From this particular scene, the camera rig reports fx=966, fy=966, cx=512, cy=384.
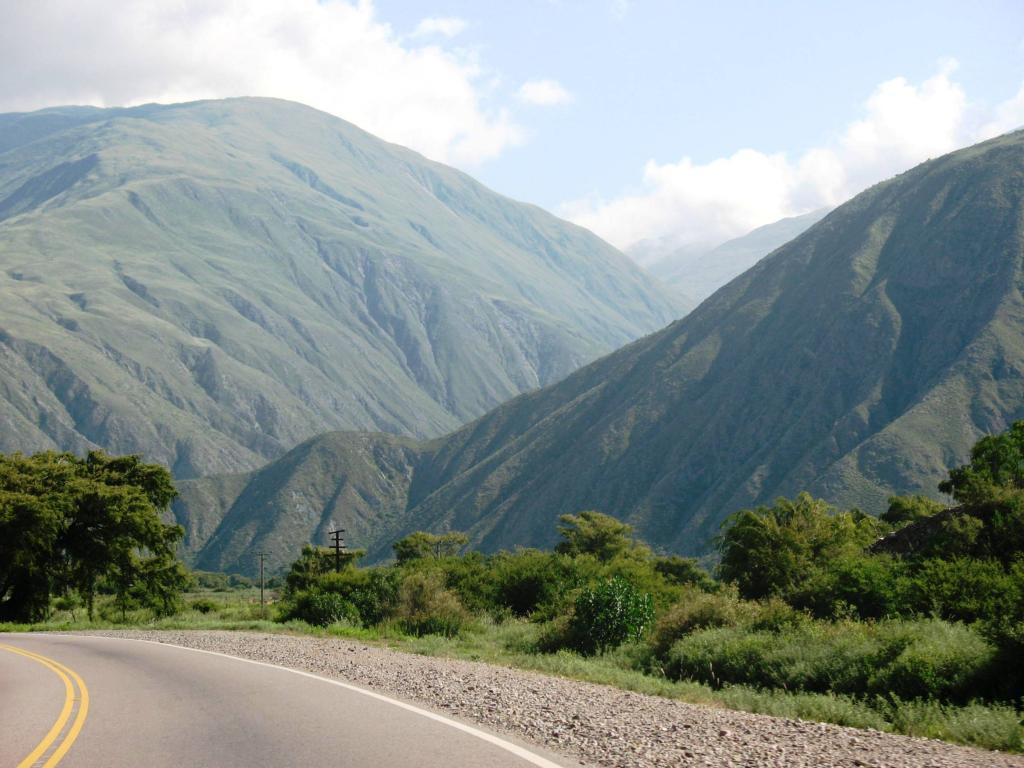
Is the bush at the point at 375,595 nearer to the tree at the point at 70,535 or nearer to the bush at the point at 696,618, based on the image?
the bush at the point at 696,618

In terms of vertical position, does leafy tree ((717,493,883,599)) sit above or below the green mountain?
below

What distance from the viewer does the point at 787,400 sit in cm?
12988

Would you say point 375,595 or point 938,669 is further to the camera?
point 375,595

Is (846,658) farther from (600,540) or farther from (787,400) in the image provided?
(787,400)

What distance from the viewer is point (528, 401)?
7377 inches

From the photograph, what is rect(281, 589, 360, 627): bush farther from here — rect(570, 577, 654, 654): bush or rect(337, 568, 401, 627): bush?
rect(570, 577, 654, 654): bush

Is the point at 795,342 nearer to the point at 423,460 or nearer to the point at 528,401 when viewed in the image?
the point at 528,401

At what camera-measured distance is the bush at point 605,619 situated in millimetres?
22312

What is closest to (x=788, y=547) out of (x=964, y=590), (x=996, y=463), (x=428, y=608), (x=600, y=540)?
(x=428, y=608)

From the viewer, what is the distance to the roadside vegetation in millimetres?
13492

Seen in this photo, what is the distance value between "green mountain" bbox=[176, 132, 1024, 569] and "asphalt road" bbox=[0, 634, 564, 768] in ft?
298

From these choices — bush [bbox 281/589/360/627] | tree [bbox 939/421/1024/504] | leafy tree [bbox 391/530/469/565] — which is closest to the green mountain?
leafy tree [bbox 391/530/469/565]

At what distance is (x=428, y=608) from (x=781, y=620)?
11.4 meters

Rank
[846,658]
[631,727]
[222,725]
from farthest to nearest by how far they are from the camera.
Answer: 1. [846,658]
2. [222,725]
3. [631,727]
